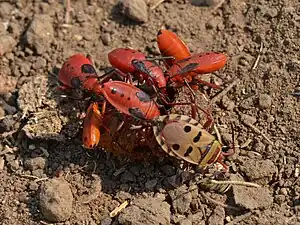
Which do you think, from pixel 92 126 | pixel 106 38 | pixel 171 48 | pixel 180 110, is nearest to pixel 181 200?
pixel 180 110

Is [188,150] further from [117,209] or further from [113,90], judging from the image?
[113,90]

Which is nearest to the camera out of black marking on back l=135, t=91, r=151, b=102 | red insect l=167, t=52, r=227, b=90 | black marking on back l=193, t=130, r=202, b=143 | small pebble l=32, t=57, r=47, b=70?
black marking on back l=193, t=130, r=202, b=143

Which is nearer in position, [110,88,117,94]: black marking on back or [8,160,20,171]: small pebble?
[110,88,117,94]: black marking on back

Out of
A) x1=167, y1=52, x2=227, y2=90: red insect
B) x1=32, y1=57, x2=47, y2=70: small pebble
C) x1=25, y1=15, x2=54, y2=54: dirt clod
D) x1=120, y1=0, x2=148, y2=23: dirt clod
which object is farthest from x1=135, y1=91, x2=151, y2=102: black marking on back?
x1=25, y1=15, x2=54, y2=54: dirt clod

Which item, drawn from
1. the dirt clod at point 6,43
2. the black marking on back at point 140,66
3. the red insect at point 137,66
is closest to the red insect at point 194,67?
the red insect at point 137,66

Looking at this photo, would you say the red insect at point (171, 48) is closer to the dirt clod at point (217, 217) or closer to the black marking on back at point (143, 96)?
the black marking on back at point (143, 96)

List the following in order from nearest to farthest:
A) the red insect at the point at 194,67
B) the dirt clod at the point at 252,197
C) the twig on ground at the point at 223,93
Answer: the dirt clod at the point at 252,197 < the red insect at the point at 194,67 < the twig on ground at the point at 223,93

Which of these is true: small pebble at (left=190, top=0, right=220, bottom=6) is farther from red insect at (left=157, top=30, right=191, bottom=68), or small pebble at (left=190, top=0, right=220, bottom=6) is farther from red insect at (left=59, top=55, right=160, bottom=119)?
red insect at (left=59, top=55, right=160, bottom=119)
